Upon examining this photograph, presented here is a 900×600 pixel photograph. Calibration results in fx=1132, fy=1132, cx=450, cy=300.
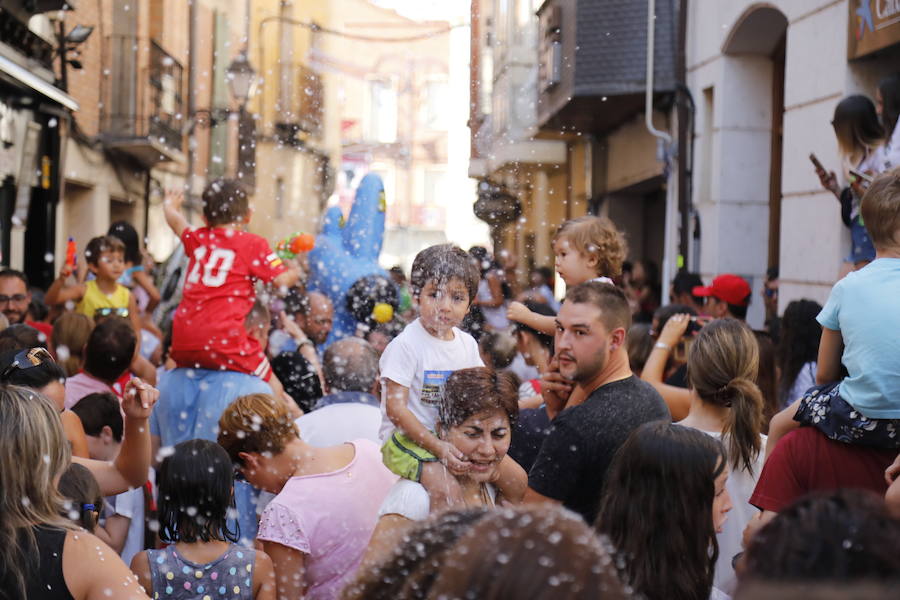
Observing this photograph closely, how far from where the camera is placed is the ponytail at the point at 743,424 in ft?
11.8

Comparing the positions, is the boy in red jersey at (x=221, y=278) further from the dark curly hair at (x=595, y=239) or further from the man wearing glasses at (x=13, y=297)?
the dark curly hair at (x=595, y=239)

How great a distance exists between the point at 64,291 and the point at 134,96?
11.5 meters

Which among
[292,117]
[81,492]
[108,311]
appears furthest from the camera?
[292,117]

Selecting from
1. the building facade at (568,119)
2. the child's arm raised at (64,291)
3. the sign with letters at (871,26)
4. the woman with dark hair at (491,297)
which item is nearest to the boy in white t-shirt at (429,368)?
the woman with dark hair at (491,297)

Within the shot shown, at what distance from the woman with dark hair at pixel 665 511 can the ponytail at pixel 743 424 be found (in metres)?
1.10

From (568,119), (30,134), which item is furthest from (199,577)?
(30,134)

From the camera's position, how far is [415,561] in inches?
66.2

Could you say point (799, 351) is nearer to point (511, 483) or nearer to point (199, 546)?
point (511, 483)

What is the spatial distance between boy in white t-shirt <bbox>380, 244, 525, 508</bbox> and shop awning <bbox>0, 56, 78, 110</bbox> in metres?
8.61

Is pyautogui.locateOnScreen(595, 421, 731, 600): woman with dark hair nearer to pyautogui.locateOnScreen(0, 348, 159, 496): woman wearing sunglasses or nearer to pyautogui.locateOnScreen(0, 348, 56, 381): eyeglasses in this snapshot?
pyautogui.locateOnScreen(0, 348, 159, 496): woman wearing sunglasses

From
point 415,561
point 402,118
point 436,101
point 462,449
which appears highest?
point 436,101

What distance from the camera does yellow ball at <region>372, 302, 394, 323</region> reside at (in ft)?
24.5

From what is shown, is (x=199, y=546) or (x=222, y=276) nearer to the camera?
(x=199, y=546)

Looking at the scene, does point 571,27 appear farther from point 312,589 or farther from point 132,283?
point 312,589
